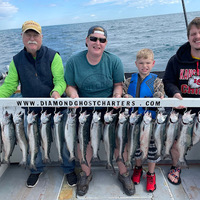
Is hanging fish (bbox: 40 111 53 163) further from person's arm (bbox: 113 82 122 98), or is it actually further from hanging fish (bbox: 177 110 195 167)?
hanging fish (bbox: 177 110 195 167)

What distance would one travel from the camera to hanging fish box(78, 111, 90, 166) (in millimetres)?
2629

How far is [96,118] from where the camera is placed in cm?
261

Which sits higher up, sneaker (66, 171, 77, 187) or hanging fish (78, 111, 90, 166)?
→ hanging fish (78, 111, 90, 166)

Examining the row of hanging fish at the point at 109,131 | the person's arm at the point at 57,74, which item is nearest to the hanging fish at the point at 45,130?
the row of hanging fish at the point at 109,131

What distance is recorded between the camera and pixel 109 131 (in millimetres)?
2723

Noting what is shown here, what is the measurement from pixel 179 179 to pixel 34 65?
2860mm

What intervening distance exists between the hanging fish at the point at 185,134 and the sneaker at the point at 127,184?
0.78 m

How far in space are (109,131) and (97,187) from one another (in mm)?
1064

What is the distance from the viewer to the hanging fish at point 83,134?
8.63ft

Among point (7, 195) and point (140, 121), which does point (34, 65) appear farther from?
point (7, 195)

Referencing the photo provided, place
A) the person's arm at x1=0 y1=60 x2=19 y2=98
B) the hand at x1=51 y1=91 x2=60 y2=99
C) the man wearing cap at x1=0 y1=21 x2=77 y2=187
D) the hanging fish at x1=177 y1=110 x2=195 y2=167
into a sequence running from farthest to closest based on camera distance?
the person's arm at x1=0 y1=60 x2=19 y2=98 → the man wearing cap at x1=0 y1=21 x2=77 y2=187 → the hand at x1=51 y1=91 x2=60 y2=99 → the hanging fish at x1=177 y1=110 x2=195 y2=167

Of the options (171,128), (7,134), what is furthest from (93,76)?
(7,134)

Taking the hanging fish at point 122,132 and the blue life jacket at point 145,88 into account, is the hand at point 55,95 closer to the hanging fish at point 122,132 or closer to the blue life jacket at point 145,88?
the hanging fish at point 122,132

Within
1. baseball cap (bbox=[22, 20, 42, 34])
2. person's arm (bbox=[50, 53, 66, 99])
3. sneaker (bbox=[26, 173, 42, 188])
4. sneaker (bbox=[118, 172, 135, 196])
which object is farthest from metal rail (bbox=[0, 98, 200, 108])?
sneaker (bbox=[26, 173, 42, 188])
